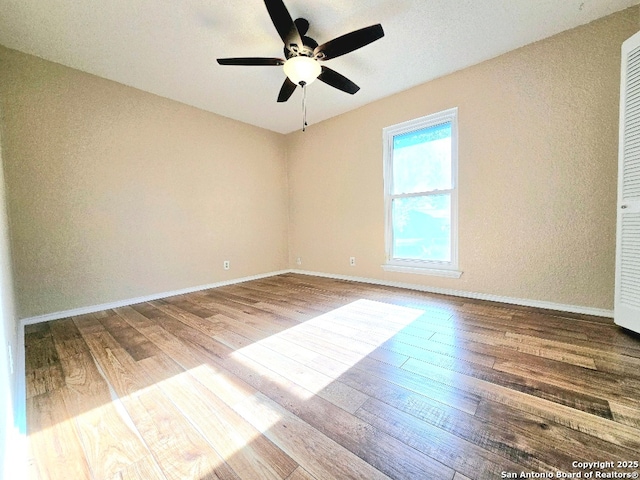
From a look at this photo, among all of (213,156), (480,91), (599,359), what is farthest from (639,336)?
(213,156)

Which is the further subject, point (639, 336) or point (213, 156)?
point (213, 156)

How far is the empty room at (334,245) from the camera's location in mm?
993

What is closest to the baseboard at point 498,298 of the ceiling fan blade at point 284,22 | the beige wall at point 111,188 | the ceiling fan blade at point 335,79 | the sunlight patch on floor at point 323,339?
the sunlight patch on floor at point 323,339

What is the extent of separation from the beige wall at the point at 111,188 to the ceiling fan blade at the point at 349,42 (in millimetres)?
2267

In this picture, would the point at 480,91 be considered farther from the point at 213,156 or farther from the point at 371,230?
Answer: the point at 213,156

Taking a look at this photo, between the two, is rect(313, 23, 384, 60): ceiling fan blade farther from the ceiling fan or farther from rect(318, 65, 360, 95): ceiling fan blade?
rect(318, 65, 360, 95): ceiling fan blade

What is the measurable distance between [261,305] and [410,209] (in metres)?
2.23

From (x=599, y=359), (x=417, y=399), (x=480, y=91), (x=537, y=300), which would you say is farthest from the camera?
(x=480, y=91)

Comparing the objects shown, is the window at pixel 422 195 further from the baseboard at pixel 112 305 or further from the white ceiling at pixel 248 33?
the baseboard at pixel 112 305

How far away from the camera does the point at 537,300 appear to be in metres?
2.38

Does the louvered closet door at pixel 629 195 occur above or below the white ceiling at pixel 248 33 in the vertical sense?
below

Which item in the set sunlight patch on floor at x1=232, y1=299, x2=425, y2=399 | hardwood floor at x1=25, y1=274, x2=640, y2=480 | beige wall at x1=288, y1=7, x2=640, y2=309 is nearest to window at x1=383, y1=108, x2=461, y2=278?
beige wall at x1=288, y1=7, x2=640, y2=309

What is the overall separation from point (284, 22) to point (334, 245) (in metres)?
2.86

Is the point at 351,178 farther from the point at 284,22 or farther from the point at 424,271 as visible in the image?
the point at 284,22
